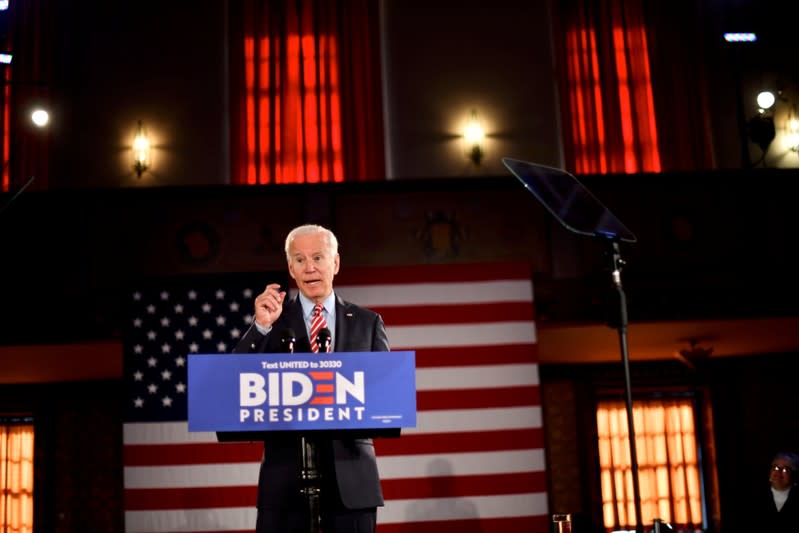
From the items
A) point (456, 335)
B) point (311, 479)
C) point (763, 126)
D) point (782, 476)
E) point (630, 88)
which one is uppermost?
point (630, 88)

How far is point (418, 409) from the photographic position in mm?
5789

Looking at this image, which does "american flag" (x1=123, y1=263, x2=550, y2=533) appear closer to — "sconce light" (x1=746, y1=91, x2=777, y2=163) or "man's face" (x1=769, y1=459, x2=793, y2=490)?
"man's face" (x1=769, y1=459, x2=793, y2=490)

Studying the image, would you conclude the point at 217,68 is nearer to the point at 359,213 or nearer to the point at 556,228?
the point at 359,213

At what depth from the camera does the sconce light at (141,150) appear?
9039mm

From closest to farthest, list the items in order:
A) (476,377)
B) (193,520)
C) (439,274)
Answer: (193,520) < (476,377) < (439,274)

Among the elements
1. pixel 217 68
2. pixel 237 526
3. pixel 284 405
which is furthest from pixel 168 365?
pixel 217 68

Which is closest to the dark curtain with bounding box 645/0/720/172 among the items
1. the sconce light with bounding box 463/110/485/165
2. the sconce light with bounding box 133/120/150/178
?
the sconce light with bounding box 463/110/485/165

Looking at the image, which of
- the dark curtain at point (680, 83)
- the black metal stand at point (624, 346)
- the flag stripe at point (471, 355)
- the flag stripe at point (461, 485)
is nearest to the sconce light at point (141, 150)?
the flag stripe at point (471, 355)

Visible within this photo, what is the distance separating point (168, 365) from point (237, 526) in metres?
1.10

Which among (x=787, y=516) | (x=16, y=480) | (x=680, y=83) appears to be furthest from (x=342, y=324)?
(x=16, y=480)

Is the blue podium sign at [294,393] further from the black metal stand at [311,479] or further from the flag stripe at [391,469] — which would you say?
the flag stripe at [391,469]

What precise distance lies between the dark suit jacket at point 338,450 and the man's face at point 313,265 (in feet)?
0.21

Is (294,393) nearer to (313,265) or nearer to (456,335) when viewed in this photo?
(313,265)

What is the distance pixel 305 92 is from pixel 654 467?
539 cm
